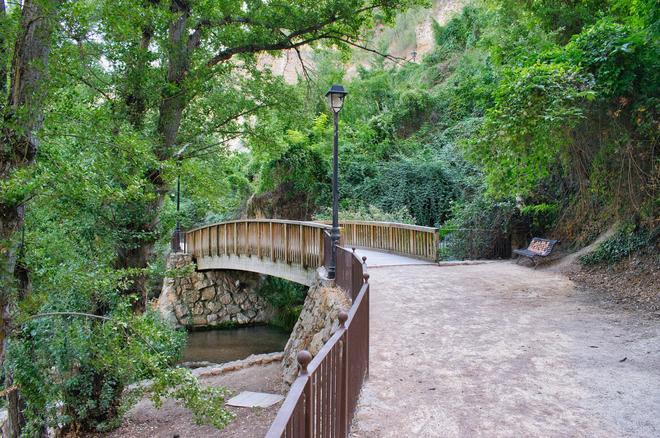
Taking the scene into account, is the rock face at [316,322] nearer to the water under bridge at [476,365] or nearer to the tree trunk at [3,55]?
the water under bridge at [476,365]

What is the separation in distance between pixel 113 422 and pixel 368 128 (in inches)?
738

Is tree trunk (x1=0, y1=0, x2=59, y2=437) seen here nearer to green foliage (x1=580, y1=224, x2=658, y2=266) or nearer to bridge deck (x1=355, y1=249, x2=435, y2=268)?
bridge deck (x1=355, y1=249, x2=435, y2=268)

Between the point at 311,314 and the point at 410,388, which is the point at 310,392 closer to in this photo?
the point at 410,388

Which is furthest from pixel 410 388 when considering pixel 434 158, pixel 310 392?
pixel 434 158

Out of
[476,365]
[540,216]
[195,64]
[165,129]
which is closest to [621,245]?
[540,216]

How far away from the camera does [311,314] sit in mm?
9555

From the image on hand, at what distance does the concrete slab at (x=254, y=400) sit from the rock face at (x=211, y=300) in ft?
31.2

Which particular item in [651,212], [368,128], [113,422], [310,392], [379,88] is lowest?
[113,422]

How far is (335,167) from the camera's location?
8875 mm

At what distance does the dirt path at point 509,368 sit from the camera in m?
3.71

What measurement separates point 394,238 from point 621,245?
277 inches

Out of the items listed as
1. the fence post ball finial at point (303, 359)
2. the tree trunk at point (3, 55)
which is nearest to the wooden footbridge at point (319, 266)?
the fence post ball finial at point (303, 359)

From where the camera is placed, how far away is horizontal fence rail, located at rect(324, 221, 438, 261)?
13.4 m

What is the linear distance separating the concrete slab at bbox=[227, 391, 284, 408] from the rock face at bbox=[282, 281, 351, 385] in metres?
0.45
